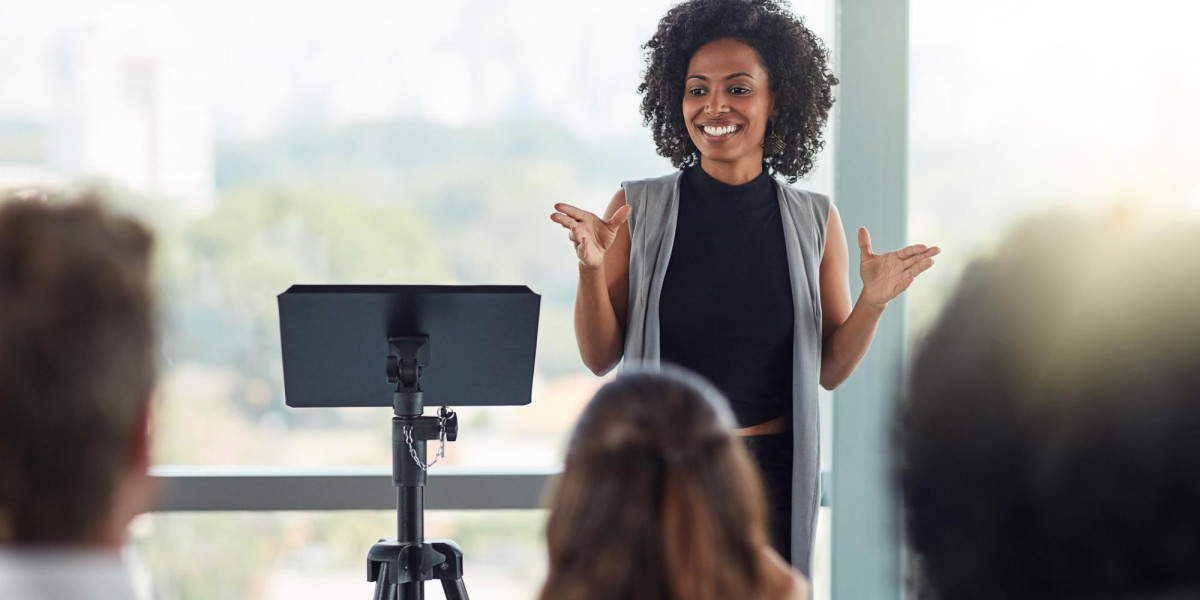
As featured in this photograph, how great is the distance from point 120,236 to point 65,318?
0.27 ft

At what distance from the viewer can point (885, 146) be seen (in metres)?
3.13

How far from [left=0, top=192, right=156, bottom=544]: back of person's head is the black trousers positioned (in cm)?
158

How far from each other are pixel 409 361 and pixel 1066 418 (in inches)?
60.9

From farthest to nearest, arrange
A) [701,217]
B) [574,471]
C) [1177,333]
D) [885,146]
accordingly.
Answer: [885,146] < [701,217] < [574,471] < [1177,333]

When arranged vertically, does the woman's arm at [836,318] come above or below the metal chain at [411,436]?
above

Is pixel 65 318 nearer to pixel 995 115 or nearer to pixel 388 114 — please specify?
pixel 388 114

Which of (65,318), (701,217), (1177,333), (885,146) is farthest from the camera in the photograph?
(885,146)

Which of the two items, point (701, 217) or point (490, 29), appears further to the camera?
point (490, 29)

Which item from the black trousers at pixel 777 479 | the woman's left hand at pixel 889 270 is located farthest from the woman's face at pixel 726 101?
the black trousers at pixel 777 479

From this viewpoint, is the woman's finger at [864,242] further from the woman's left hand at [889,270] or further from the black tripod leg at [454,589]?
the black tripod leg at [454,589]

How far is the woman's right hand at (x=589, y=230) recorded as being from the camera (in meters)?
2.16

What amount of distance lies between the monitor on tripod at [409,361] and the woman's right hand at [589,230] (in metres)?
0.21

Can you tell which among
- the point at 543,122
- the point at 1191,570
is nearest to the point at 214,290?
the point at 543,122

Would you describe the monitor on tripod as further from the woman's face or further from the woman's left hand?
the woman's left hand
